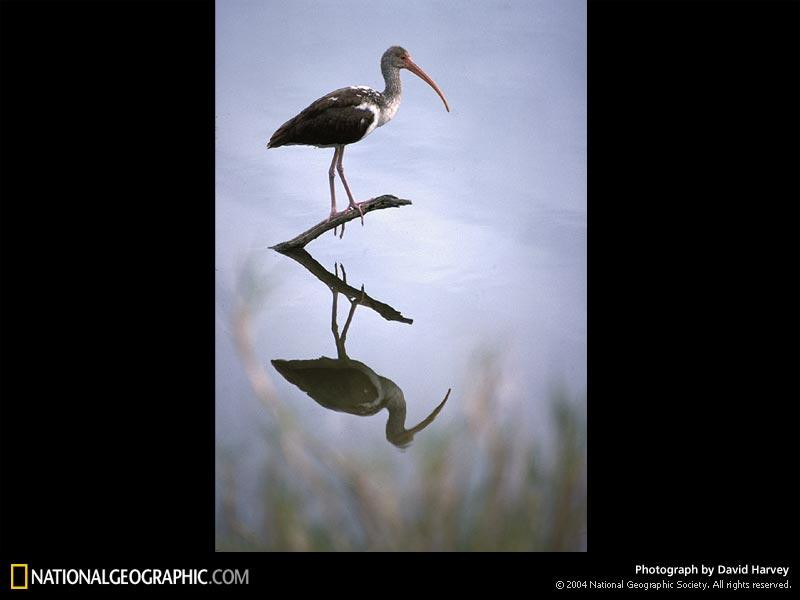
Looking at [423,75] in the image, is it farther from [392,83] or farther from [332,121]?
[332,121]

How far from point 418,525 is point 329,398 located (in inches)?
45.5

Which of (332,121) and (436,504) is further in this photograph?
(332,121)

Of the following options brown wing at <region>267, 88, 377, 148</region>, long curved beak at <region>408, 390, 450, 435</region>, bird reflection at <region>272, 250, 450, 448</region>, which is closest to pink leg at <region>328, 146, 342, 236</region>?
brown wing at <region>267, 88, 377, 148</region>

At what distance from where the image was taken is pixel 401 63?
16.7 ft

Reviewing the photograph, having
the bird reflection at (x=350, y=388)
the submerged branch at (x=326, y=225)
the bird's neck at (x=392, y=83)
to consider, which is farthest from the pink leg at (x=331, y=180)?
the bird reflection at (x=350, y=388)

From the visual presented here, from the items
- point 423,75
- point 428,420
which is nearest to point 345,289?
point 428,420

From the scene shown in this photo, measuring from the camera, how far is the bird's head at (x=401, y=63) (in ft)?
16.5

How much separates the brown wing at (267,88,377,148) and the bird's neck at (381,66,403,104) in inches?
9.2

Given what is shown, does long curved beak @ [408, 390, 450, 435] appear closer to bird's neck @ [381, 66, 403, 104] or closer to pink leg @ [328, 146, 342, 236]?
pink leg @ [328, 146, 342, 236]

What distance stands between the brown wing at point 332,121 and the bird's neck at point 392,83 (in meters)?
0.23

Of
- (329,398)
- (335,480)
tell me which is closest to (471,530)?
(335,480)

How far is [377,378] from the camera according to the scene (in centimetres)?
340

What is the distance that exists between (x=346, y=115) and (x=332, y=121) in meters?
0.09
